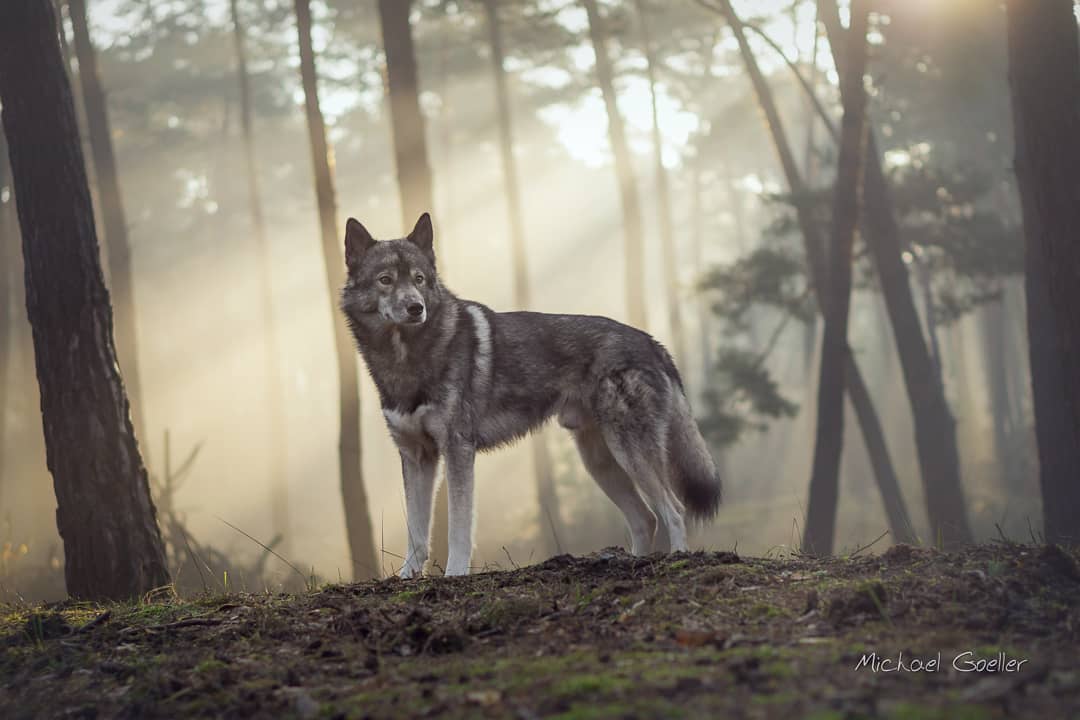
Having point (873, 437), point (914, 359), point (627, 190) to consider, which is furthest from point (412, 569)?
point (627, 190)

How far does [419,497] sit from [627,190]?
59.4 feet

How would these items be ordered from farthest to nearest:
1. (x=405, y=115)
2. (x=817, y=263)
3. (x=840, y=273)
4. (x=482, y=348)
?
(x=817, y=263)
(x=840, y=273)
(x=405, y=115)
(x=482, y=348)

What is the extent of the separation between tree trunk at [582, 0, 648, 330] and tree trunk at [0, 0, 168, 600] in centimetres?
1593

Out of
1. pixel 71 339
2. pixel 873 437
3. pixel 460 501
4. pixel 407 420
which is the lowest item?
pixel 873 437

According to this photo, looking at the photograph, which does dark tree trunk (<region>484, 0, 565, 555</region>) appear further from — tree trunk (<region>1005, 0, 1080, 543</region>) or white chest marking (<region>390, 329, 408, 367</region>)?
white chest marking (<region>390, 329, 408, 367</region>)

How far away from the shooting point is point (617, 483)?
25.4 ft

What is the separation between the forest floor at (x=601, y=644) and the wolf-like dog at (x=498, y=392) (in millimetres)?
1334

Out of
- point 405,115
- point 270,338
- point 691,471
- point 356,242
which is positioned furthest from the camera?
point 270,338

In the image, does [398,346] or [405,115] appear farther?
[405,115]

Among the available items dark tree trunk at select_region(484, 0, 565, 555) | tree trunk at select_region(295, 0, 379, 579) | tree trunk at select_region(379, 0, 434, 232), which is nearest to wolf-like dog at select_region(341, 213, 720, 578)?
tree trunk at select_region(379, 0, 434, 232)

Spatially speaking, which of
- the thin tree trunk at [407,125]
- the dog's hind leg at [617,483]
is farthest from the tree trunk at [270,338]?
the dog's hind leg at [617,483]

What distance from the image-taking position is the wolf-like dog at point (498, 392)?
6.84 metres

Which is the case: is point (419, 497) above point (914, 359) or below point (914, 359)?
below

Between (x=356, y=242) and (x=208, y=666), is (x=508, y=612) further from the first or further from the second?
(x=356, y=242)
